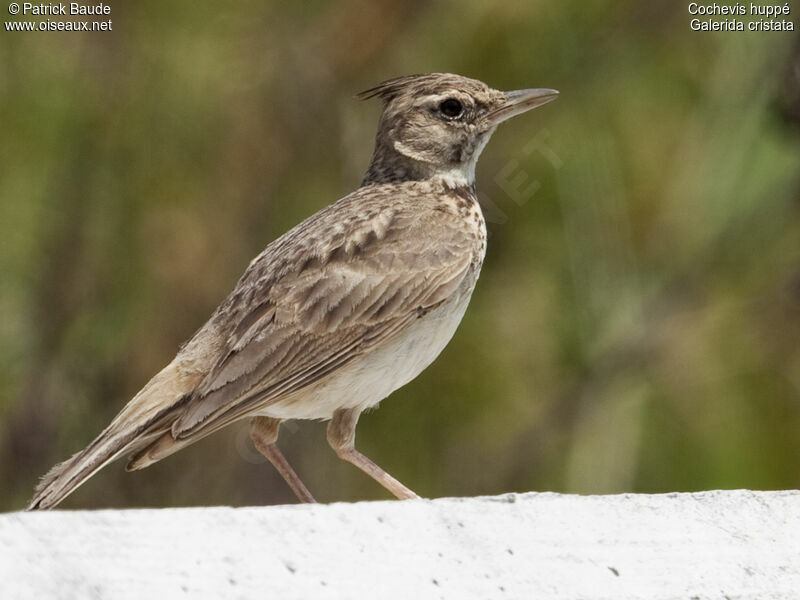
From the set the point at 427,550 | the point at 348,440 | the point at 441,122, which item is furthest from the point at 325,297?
the point at 427,550

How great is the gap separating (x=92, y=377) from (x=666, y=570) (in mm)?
3484

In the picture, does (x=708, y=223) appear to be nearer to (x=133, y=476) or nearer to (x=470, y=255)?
(x=470, y=255)

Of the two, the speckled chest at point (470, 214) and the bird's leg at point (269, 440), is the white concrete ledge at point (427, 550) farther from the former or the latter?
the bird's leg at point (269, 440)

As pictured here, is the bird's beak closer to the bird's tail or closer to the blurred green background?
the blurred green background

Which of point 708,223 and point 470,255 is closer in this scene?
point 470,255

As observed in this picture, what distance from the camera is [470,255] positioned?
4.89 meters

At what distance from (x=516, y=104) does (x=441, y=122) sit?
304mm

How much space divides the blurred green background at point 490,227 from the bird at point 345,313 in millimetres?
881

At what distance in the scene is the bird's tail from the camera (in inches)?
151

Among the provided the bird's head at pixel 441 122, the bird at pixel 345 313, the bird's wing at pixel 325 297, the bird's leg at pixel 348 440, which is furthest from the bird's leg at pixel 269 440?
the bird's head at pixel 441 122

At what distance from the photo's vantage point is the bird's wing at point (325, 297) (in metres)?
4.32

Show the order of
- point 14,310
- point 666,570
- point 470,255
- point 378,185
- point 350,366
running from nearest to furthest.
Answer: point 666,570
point 350,366
point 470,255
point 378,185
point 14,310

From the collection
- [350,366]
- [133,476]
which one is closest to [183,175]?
[133,476]

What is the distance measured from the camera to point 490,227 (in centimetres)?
632
